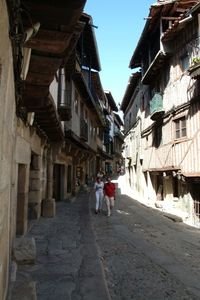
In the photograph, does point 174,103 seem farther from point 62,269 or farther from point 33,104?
point 62,269

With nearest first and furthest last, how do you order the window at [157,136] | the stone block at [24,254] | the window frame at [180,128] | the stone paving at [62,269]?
the stone paving at [62,269] < the stone block at [24,254] < the window frame at [180,128] < the window at [157,136]

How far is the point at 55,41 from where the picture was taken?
3654 millimetres

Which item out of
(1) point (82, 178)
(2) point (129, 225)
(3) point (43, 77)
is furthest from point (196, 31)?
(1) point (82, 178)

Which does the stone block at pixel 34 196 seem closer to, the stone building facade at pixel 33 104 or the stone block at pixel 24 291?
the stone building facade at pixel 33 104

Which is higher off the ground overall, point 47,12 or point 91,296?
point 47,12

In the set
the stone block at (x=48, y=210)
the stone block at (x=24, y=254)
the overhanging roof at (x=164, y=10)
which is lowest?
the stone block at (x=24, y=254)

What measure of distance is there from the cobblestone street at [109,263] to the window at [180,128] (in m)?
5.08

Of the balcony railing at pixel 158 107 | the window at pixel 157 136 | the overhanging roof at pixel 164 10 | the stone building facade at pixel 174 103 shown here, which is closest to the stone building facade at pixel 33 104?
the overhanging roof at pixel 164 10

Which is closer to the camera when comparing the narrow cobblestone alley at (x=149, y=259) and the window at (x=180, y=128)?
the narrow cobblestone alley at (x=149, y=259)

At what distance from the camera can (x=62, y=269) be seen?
6094mm

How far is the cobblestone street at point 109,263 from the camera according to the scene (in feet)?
16.9

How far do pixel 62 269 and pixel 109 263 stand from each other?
1.17m

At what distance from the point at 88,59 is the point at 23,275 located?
630 inches

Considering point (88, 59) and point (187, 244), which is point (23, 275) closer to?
point (187, 244)
